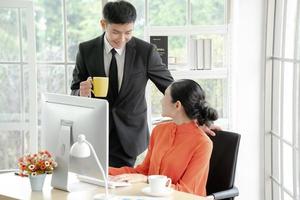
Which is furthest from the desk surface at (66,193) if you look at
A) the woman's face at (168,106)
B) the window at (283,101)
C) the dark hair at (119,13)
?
the window at (283,101)

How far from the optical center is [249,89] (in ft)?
12.1

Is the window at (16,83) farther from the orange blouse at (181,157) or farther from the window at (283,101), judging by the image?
the window at (283,101)

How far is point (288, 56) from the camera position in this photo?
336 centimetres

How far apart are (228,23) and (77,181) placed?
178cm

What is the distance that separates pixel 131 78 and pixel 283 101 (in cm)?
107

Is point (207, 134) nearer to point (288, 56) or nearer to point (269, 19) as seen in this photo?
point (288, 56)

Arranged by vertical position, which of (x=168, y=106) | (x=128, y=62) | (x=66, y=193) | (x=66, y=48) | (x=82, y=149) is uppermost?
(x=66, y=48)

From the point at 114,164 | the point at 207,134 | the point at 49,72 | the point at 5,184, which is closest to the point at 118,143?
the point at 114,164

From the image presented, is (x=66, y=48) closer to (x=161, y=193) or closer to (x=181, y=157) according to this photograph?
(x=181, y=157)

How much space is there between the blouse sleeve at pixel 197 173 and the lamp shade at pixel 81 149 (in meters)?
0.52

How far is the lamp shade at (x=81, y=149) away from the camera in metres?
2.10

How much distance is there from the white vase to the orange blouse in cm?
40

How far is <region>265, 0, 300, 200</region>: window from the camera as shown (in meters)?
3.13

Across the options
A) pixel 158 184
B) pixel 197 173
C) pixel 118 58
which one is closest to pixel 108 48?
pixel 118 58
